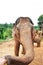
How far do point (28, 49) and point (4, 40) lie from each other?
3.78 m

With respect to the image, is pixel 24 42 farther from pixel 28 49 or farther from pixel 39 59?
pixel 39 59

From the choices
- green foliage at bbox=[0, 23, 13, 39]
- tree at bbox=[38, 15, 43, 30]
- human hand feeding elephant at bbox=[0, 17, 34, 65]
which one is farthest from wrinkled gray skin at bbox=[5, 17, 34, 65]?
tree at bbox=[38, 15, 43, 30]

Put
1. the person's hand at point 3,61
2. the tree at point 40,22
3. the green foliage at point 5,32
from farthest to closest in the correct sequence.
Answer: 1. the tree at point 40,22
2. the green foliage at point 5,32
3. the person's hand at point 3,61

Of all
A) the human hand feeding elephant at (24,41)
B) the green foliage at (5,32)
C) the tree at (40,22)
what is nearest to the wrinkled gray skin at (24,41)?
the human hand feeding elephant at (24,41)

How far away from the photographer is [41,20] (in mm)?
8234

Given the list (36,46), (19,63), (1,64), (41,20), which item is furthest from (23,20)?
(41,20)

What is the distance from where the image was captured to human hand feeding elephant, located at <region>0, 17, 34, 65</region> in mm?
2139

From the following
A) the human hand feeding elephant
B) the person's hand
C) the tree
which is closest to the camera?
the person's hand

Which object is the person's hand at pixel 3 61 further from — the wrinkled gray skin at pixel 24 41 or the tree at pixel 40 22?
the tree at pixel 40 22

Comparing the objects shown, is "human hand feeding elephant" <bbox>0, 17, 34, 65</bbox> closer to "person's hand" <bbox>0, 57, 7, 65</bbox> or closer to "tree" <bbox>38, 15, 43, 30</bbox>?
"person's hand" <bbox>0, 57, 7, 65</bbox>

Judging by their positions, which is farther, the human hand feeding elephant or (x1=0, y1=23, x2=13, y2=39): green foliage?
(x1=0, y1=23, x2=13, y2=39): green foliage

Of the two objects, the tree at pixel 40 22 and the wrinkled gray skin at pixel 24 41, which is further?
the tree at pixel 40 22

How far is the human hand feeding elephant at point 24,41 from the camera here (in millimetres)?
2139

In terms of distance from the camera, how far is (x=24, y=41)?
2.75 m
